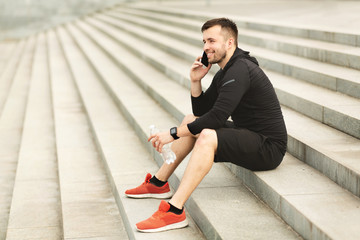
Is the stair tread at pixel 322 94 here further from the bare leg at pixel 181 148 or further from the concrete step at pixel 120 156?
the concrete step at pixel 120 156

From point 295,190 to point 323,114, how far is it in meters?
1.30

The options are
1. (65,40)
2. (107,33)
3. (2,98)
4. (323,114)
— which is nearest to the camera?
(323,114)

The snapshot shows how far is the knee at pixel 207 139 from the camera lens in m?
3.76

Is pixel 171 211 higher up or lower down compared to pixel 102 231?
higher up

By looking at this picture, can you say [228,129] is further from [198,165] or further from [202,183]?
[202,183]

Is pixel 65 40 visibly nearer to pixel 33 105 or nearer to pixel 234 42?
pixel 33 105

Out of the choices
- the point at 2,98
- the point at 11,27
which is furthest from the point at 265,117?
the point at 11,27

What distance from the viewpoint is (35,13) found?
2512 centimetres

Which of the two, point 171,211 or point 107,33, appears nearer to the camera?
point 171,211

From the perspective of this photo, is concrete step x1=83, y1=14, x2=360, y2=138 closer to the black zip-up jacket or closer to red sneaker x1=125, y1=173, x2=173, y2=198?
the black zip-up jacket

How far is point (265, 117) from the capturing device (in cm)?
400

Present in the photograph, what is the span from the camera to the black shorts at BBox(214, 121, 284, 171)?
151 inches

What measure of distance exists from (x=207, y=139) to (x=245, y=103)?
0.43 m

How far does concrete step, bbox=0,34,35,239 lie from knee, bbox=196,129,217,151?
2.03 meters
